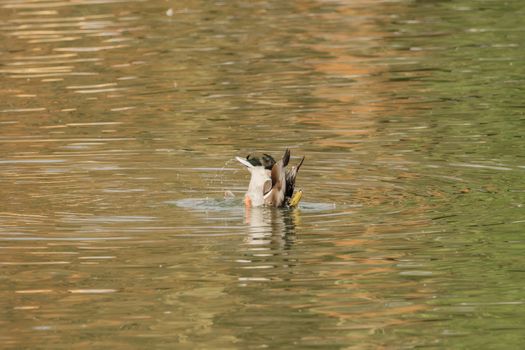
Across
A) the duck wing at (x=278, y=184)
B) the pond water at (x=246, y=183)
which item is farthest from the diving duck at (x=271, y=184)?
the pond water at (x=246, y=183)

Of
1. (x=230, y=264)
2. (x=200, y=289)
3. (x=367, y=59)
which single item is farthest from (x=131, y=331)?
(x=367, y=59)

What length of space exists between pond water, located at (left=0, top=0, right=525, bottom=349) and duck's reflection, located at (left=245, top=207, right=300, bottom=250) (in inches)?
1.7

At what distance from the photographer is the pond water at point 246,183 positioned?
10859 millimetres

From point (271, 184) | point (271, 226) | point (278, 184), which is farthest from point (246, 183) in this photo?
point (271, 226)

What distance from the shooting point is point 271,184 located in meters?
14.9

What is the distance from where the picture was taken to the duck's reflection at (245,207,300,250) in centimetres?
1342

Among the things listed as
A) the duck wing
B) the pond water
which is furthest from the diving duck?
the pond water

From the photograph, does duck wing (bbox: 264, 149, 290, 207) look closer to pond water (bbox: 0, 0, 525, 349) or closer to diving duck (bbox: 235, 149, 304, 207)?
diving duck (bbox: 235, 149, 304, 207)

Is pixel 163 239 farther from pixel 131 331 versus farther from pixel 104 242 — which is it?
pixel 131 331

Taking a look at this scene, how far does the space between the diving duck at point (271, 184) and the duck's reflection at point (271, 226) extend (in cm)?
8

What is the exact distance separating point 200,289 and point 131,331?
4.11 ft

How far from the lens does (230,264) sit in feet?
41.0

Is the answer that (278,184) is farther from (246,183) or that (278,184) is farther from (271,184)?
(246,183)

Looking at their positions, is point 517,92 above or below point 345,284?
below
